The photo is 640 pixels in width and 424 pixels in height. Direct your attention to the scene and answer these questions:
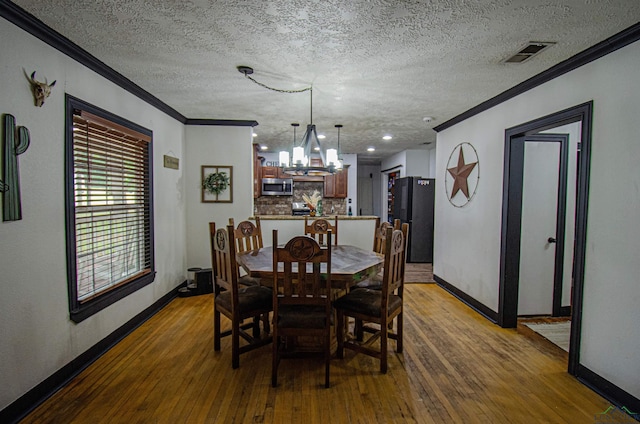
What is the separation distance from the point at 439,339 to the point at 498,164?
1.93m

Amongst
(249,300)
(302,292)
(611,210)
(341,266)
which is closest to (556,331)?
(611,210)

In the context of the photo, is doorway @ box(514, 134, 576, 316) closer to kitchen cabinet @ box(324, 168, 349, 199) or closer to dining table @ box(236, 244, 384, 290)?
dining table @ box(236, 244, 384, 290)

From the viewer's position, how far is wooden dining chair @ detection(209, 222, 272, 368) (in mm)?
2451

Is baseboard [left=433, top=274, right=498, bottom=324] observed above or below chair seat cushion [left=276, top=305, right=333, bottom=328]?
below

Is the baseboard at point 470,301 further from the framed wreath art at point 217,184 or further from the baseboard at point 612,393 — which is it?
the framed wreath art at point 217,184

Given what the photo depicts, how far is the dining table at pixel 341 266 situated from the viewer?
2.39 meters

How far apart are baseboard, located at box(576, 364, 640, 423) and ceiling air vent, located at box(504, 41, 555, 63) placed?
7.63ft

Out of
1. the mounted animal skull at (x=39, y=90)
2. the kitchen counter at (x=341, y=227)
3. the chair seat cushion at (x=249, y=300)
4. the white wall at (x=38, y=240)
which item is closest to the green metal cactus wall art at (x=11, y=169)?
the white wall at (x=38, y=240)

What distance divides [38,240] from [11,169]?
1.56 ft

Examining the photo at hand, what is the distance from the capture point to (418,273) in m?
5.61

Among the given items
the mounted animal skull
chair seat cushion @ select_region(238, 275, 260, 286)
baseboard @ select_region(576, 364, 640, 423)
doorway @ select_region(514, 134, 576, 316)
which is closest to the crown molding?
doorway @ select_region(514, 134, 576, 316)

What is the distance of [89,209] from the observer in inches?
103

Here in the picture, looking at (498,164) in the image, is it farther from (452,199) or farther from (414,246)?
(414,246)

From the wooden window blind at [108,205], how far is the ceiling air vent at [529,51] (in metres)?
3.32
